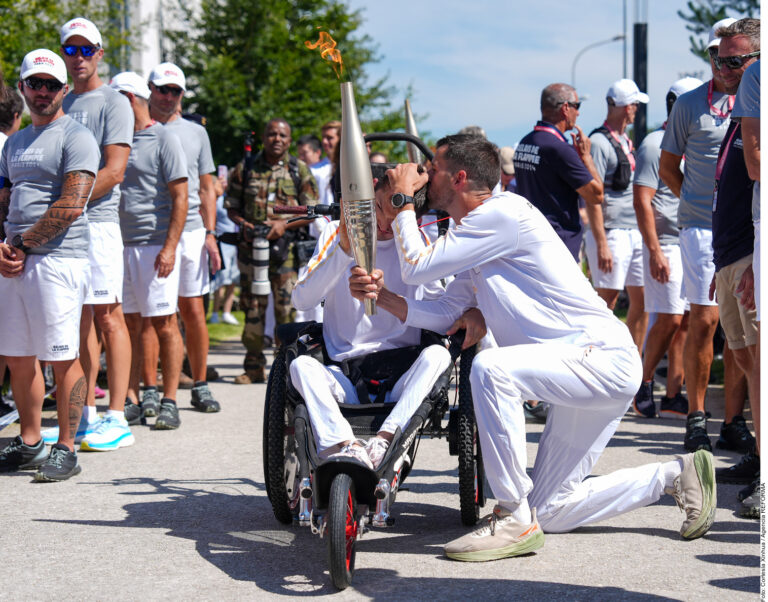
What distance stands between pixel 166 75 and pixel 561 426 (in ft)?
14.9

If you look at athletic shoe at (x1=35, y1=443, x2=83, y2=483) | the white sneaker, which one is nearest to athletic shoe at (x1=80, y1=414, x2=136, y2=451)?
athletic shoe at (x1=35, y1=443, x2=83, y2=483)

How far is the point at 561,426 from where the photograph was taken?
4.54m

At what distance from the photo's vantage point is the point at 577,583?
150 inches

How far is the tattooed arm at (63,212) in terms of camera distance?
5652 millimetres

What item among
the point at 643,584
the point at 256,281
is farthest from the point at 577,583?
the point at 256,281

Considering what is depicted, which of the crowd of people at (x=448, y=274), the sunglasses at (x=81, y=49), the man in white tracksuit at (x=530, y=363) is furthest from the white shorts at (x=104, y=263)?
the man in white tracksuit at (x=530, y=363)

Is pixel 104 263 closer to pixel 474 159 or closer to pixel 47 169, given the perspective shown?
pixel 47 169

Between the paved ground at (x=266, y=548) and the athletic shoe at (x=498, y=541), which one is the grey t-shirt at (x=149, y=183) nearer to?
the paved ground at (x=266, y=548)

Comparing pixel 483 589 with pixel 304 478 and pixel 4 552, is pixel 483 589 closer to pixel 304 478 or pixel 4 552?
pixel 304 478

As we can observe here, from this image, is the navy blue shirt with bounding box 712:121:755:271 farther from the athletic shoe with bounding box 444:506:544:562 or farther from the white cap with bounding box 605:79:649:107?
the white cap with bounding box 605:79:649:107

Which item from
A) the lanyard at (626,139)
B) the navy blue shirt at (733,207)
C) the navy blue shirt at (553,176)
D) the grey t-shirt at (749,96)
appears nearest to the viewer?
the grey t-shirt at (749,96)

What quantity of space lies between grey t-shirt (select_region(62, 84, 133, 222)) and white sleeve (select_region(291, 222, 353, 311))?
235 centimetres

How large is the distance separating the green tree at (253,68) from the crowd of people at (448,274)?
75.9 ft

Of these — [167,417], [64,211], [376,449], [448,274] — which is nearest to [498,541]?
[376,449]
